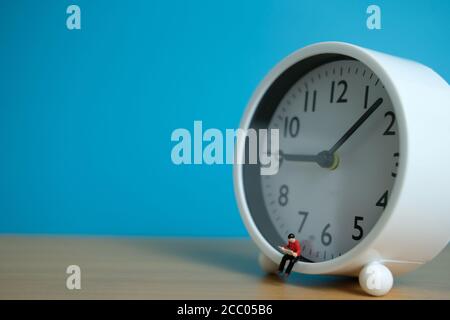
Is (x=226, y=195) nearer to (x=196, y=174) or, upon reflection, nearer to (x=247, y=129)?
(x=196, y=174)

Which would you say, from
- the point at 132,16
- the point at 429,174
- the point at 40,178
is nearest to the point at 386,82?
the point at 429,174

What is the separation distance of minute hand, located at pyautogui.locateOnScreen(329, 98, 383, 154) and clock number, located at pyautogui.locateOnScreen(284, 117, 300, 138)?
10cm

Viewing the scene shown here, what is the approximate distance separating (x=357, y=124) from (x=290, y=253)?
222 mm

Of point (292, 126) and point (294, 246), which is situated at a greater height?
point (292, 126)

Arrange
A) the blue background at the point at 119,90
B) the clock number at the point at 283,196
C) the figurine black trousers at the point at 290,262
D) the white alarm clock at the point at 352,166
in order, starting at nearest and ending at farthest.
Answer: the white alarm clock at the point at 352,166 < the figurine black trousers at the point at 290,262 < the clock number at the point at 283,196 < the blue background at the point at 119,90

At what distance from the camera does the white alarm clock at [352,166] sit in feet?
2.64

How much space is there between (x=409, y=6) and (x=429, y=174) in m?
0.98

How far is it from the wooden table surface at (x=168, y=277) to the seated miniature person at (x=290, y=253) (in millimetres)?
24

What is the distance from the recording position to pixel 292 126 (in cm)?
103

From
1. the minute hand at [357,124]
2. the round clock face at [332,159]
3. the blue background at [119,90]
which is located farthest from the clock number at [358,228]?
the blue background at [119,90]

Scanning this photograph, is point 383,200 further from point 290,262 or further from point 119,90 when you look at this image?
point 119,90

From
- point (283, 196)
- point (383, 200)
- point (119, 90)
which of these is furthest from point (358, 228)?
point (119, 90)

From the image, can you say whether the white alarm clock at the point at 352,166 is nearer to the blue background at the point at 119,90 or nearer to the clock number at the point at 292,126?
the clock number at the point at 292,126

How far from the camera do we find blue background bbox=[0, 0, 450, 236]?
168 cm
